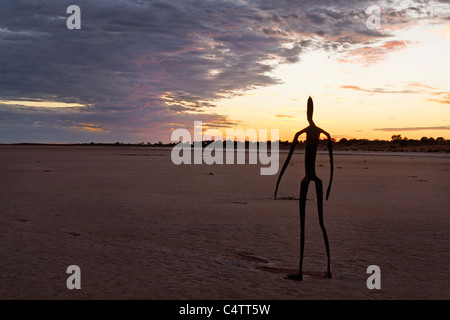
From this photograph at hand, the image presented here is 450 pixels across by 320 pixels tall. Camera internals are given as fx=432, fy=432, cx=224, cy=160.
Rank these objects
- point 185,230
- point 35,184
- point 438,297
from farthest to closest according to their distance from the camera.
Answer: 1. point 35,184
2. point 185,230
3. point 438,297

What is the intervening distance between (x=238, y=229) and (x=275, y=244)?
1516mm

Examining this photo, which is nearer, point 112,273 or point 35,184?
point 112,273

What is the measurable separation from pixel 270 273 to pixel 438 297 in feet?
7.30

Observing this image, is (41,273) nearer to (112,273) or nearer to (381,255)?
(112,273)

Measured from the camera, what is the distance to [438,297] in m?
5.48

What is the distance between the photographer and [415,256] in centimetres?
743

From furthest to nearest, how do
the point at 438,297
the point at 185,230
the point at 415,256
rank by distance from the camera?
the point at 185,230, the point at 415,256, the point at 438,297

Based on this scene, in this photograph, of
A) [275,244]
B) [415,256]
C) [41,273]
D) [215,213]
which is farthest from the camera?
[215,213]

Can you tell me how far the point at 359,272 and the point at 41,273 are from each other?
4692 millimetres

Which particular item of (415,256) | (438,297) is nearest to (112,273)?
(438,297)

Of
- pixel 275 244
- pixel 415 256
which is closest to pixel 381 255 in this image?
pixel 415 256

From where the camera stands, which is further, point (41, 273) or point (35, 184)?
point (35, 184)
